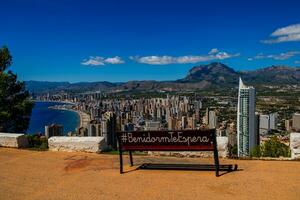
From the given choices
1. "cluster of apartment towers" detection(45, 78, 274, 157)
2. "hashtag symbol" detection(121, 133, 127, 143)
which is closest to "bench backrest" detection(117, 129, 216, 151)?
"hashtag symbol" detection(121, 133, 127, 143)

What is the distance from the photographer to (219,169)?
22.3ft

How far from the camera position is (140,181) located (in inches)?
249

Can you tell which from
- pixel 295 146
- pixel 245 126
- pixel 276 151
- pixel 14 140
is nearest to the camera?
pixel 295 146

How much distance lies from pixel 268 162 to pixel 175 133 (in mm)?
2090

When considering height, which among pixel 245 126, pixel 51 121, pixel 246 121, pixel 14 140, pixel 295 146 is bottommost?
pixel 51 121

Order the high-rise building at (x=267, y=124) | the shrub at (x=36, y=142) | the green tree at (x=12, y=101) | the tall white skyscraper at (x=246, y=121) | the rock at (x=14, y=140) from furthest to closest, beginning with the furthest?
the high-rise building at (x=267, y=124), the tall white skyscraper at (x=246, y=121), the green tree at (x=12, y=101), the shrub at (x=36, y=142), the rock at (x=14, y=140)

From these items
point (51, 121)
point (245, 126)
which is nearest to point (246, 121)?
point (245, 126)

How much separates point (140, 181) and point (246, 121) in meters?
34.9

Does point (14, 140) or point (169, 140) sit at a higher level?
point (169, 140)

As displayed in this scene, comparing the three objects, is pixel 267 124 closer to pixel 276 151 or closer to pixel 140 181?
pixel 276 151

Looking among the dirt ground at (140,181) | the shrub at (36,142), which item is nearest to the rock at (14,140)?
the shrub at (36,142)

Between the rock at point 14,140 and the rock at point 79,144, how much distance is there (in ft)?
4.28

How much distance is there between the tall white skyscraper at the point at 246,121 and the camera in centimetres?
2977

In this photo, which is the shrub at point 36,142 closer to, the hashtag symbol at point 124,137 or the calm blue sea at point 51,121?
the hashtag symbol at point 124,137
